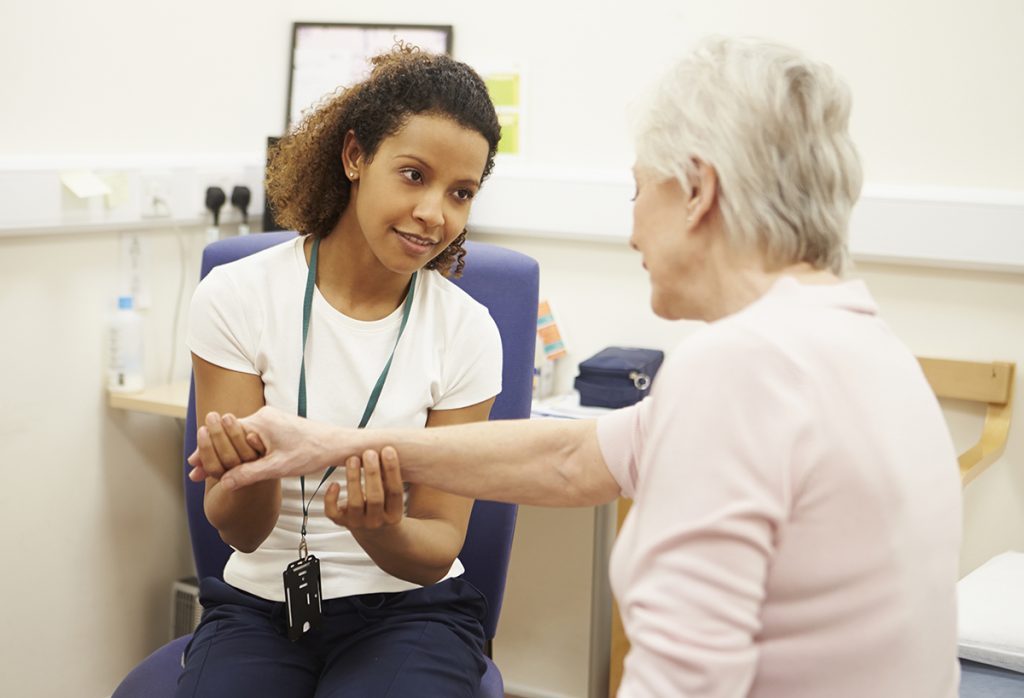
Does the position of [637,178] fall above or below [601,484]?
above

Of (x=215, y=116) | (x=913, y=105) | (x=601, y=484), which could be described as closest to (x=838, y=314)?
(x=601, y=484)

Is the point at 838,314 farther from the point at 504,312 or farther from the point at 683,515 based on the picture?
the point at 504,312

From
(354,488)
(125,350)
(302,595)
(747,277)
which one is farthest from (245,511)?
(125,350)

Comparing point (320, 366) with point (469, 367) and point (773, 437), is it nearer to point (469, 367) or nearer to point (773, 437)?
point (469, 367)

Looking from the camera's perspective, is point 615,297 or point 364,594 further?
point 615,297

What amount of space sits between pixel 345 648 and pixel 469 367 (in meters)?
0.43

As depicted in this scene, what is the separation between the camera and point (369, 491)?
51.9 inches

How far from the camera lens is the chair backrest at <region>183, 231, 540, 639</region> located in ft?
5.85

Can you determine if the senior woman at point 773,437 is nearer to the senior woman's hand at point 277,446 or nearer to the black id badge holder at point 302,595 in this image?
the senior woman's hand at point 277,446

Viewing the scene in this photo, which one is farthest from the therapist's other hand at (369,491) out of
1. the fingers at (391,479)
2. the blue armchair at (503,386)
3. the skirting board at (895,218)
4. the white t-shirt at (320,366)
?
the skirting board at (895,218)

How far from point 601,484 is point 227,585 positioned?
0.61 m

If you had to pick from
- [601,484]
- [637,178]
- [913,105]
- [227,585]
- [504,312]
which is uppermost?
[913,105]

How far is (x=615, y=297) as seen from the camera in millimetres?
2764

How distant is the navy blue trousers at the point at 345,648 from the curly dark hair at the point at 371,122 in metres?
0.52
